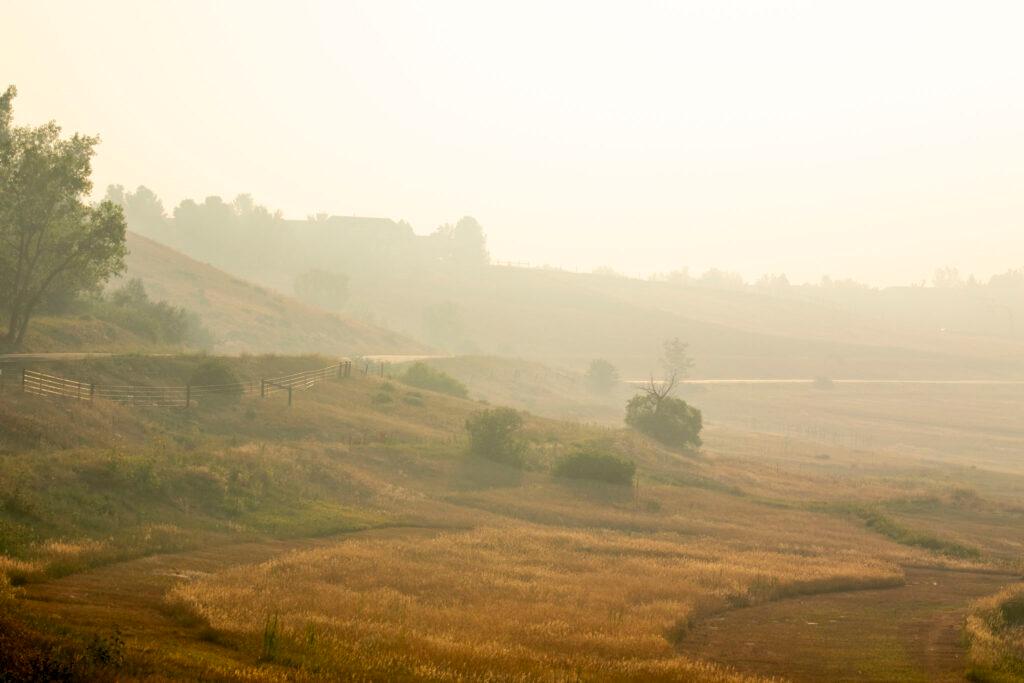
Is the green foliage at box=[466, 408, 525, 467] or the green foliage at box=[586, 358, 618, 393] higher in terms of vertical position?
the green foliage at box=[586, 358, 618, 393]

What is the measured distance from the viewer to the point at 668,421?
70750 mm

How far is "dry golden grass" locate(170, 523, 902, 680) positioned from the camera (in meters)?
16.3

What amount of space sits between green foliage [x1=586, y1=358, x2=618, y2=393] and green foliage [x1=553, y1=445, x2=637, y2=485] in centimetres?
8466

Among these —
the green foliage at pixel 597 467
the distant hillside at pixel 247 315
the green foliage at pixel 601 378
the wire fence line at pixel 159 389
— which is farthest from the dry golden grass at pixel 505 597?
the green foliage at pixel 601 378

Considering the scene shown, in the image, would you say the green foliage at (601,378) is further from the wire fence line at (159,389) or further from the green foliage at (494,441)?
the green foliage at (494,441)

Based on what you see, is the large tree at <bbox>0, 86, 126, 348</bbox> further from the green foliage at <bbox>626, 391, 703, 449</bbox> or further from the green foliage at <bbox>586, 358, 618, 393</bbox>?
the green foliage at <bbox>586, 358, 618, 393</bbox>

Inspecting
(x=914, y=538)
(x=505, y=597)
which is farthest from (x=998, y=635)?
(x=914, y=538)

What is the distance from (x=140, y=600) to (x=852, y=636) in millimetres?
17714

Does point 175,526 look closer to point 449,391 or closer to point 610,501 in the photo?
point 610,501

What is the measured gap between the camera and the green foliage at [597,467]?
47.9 meters

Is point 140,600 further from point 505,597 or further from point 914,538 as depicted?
point 914,538

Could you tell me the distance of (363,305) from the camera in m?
189

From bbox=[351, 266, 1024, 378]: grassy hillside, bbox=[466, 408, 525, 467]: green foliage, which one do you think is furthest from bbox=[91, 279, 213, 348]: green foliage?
bbox=[351, 266, 1024, 378]: grassy hillside

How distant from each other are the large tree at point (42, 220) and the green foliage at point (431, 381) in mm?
32339
